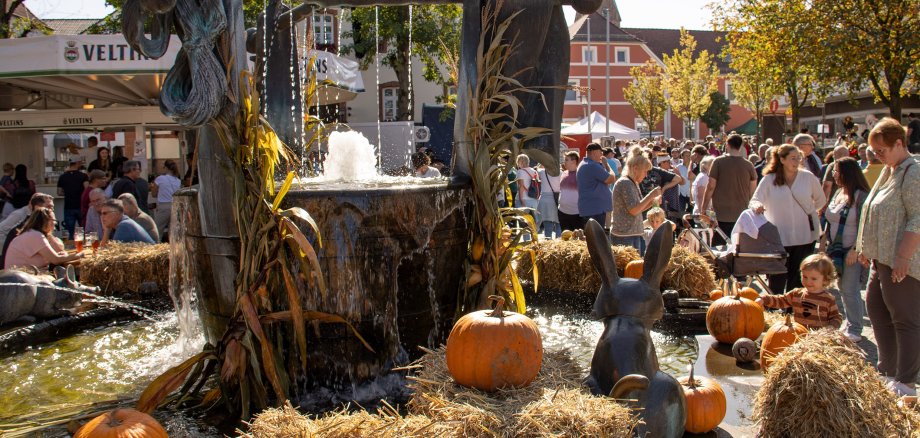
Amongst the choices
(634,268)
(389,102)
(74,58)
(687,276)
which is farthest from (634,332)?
(389,102)

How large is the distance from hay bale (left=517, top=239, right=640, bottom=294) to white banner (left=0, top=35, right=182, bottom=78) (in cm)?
761

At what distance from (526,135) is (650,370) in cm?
181

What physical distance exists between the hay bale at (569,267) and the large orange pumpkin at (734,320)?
1873 millimetres

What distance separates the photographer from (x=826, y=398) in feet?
11.3

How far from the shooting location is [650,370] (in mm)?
3391

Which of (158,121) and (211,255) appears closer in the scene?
(211,255)

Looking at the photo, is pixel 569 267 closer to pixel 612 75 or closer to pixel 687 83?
pixel 687 83

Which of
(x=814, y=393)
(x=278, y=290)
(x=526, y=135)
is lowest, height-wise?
(x=814, y=393)

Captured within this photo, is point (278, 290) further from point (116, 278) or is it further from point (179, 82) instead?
point (116, 278)

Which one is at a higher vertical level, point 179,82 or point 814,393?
point 179,82

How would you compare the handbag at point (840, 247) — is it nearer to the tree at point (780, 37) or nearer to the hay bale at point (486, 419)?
the hay bale at point (486, 419)

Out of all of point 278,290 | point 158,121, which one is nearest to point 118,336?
point 278,290

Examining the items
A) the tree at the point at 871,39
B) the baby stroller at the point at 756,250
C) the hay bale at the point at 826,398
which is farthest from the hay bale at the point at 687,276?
the tree at the point at 871,39

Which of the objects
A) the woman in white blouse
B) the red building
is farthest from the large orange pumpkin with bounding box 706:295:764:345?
the red building
